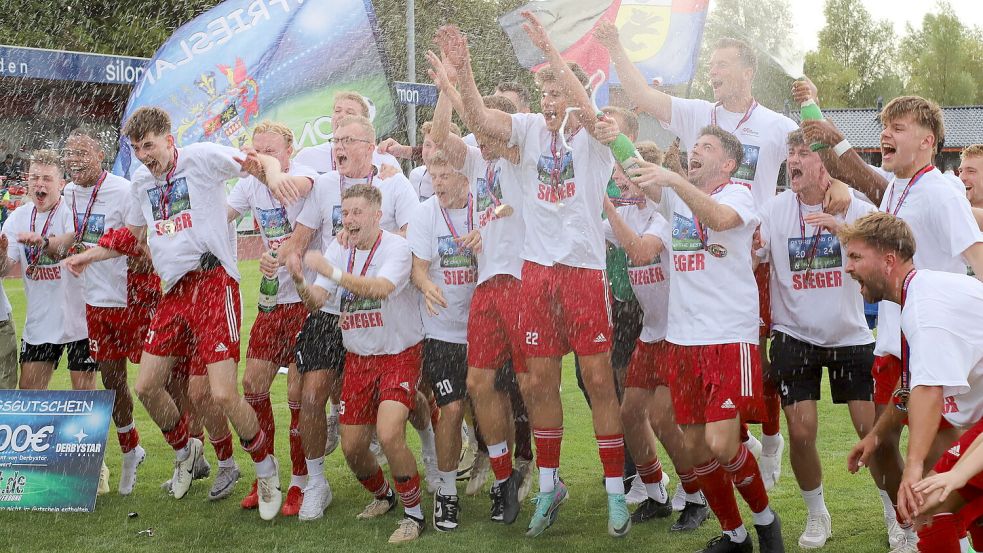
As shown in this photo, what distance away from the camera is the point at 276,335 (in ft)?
20.7

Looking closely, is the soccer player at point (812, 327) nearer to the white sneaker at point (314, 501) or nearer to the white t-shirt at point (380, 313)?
the white t-shirt at point (380, 313)

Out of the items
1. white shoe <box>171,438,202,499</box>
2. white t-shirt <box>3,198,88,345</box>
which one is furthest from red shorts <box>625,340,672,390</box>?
white t-shirt <box>3,198,88,345</box>

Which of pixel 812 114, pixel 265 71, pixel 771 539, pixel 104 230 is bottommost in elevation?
pixel 771 539

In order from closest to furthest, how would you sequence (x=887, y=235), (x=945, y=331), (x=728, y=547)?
(x=945, y=331), (x=887, y=235), (x=728, y=547)

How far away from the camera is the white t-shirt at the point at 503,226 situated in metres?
5.57

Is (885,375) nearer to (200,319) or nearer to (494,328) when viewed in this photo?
(494,328)

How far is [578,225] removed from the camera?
Answer: 17.6ft

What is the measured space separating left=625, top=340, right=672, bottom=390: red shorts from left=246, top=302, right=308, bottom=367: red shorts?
6.69 feet

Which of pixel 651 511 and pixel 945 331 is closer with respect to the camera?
pixel 945 331

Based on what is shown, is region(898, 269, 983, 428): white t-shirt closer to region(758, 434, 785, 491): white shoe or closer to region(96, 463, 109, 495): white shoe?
region(758, 434, 785, 491): white shoe

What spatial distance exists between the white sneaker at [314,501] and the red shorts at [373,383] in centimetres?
55

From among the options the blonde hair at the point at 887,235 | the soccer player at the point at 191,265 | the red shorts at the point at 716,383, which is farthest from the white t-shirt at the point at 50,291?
the blonde hair at the point at 887,235

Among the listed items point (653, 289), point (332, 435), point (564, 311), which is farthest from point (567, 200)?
point (332, 435)

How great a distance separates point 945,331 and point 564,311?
7.10 feet
